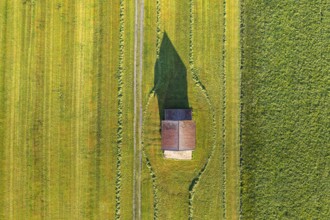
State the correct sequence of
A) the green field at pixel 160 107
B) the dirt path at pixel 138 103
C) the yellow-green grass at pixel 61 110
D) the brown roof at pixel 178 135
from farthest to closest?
the dirt path at pixel 138 103 < the green field at pixel 160 107 < the yellow-green grass at pixel 61 110 < the brown roof at pixel 178 135

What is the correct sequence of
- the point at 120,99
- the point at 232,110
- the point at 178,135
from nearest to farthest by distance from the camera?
the point at 178,135, the point at 120,99, the point at 232,110

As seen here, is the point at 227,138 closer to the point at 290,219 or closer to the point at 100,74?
the point at 290,219

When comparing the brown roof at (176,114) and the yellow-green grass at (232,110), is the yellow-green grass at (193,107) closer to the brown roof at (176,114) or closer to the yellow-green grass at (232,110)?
the yellow-green grass at (232,110)

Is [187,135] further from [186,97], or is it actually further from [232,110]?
[232,110]

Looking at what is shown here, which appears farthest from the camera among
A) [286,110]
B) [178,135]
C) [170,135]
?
[286,110]

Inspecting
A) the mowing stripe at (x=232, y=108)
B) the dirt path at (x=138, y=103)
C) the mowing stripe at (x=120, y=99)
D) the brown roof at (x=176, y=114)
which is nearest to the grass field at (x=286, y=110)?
the mowing stripe at (x=232, y=108)

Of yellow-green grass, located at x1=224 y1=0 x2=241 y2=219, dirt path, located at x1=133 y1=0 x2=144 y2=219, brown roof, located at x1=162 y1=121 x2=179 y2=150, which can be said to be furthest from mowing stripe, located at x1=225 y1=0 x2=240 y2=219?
dirt path, located at x1=133 y1=0 x2=144 y2=219

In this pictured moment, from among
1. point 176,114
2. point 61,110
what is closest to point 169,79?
point 176,114
